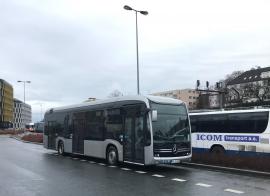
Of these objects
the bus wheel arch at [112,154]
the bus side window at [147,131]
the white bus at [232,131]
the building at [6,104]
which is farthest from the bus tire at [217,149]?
the building at [6,104]

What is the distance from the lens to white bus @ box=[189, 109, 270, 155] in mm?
20109

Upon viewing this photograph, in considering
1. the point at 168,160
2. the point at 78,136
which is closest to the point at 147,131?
the point at 168,160

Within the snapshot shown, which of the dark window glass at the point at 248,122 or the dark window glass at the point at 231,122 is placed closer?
the dark window glass at the point at 248,122

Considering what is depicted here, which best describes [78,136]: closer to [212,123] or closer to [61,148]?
[61,148]

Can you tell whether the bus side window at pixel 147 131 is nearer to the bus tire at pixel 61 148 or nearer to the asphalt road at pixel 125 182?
the asphalt road at pixel 125 182

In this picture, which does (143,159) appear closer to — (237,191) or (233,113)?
(237,191)

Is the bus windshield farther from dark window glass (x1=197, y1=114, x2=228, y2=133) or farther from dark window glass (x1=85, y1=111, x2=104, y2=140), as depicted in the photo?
dark window glass (x1=197, y1=114, x2=228, y2=133)

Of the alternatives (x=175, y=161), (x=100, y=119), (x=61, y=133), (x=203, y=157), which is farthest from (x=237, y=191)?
(x=61, y=133)

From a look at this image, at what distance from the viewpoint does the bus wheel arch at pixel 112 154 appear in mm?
19156

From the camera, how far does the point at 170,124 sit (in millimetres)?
17391

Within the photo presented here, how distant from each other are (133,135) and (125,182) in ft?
13.8

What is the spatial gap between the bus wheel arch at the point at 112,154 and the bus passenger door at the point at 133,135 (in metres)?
0.93

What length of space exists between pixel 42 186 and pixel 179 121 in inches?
265

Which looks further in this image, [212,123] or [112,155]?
[212,123]
